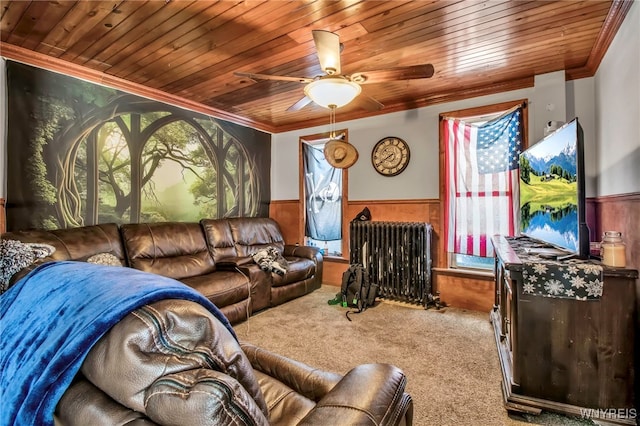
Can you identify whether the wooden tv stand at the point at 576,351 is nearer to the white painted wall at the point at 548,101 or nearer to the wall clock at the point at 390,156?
Result: the white painted wall at the point at 548,101

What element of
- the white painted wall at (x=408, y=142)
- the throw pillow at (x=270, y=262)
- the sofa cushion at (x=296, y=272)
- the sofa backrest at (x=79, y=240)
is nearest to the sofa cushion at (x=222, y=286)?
the throw pillow at (x=270, y=262)

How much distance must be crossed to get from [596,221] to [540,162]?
38.3 inches

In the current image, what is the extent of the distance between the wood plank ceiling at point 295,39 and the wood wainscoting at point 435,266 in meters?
1.48

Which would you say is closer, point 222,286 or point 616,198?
Answer: point 616,198

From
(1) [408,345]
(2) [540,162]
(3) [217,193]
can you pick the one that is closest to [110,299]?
(1) [408,345]

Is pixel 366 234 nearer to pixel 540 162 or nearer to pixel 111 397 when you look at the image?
pixel 540 162

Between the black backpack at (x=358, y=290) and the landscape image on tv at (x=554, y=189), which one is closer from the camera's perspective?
the landscape image on tv at (x=554, y=189)

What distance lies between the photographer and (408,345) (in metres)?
2.64

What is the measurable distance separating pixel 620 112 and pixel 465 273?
2045mm

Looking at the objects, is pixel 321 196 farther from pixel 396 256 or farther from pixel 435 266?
pixel 435 266

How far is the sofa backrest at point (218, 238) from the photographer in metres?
3.83

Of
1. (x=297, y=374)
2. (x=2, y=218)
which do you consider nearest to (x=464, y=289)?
(x=297, y=374)

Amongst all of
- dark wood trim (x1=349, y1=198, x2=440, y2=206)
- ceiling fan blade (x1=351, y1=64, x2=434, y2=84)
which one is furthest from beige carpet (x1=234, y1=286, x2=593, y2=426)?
ceiling fan blade (x1=351, y1=64, x2=434, y2=84)

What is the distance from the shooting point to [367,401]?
828mm
